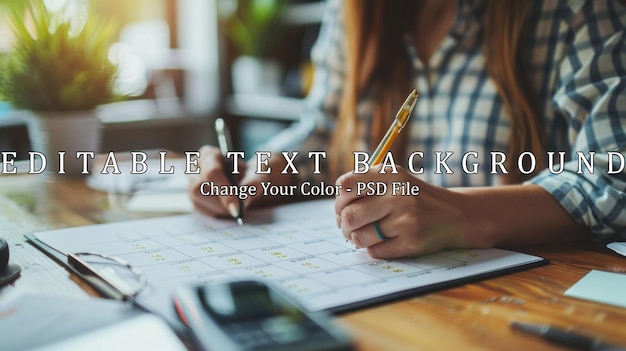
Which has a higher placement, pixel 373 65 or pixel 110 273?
pixel 373 65

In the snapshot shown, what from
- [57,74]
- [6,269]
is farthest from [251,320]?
[57,74]

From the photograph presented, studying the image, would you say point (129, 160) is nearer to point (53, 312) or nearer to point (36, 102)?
point (36, 102)

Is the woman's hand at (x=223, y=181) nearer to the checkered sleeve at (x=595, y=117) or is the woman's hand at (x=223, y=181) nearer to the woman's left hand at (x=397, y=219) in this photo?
the woman's left hand at (x=397, y=219)

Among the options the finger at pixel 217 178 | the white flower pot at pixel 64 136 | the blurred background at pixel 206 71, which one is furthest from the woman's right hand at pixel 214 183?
the blurred background at pixel 206 71

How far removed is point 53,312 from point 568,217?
1.92ft

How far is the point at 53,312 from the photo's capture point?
0.50m

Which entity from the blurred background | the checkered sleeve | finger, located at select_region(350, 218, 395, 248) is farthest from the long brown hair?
the blurred background

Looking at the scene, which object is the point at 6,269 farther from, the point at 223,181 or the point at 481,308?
the point at 481,308

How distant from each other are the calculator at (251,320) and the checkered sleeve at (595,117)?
42 cm

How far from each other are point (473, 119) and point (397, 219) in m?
0.51

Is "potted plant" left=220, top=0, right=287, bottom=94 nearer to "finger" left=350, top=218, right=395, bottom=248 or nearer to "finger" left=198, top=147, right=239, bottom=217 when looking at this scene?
"finger" left=198, top=147, right=239, bottom=217

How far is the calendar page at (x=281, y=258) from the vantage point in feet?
1.85

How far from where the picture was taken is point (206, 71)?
320 cm

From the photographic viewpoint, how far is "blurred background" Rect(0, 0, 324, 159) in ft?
9.20
